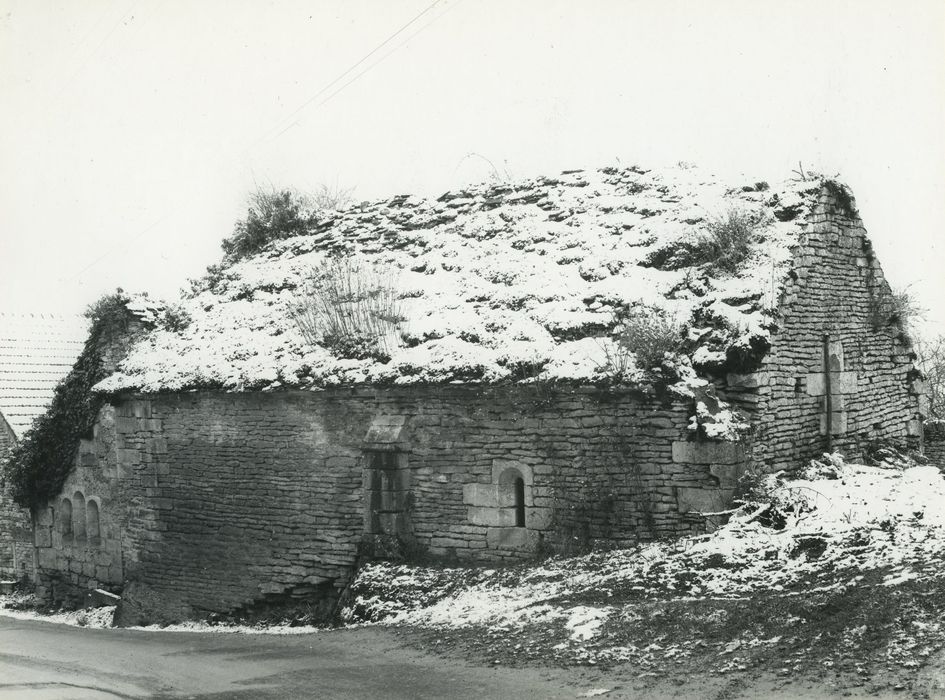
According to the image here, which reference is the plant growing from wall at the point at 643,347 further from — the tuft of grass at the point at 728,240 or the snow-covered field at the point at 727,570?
the snow-covered field at the point at 727,570

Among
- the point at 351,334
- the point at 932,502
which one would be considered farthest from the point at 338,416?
the point at 932,502

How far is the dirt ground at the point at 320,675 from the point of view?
6.80 m

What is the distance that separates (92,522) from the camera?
55.5 ft

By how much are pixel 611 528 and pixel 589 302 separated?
3.06 metres

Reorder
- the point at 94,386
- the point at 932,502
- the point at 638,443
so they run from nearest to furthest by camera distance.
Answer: the point at 932,502
the point at 638,443
the point at 94,386

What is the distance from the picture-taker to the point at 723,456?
1010cm

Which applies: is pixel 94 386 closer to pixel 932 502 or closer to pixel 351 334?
pixel 351 334

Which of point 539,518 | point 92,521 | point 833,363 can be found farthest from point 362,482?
point 92,521

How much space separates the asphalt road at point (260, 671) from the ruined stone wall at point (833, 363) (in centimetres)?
461

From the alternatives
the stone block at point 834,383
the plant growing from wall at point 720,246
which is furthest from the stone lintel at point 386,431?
the stone block at point 834,383

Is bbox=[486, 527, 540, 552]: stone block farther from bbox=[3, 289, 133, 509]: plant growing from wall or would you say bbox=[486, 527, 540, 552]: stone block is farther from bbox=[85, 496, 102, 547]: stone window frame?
bbox=[85, 496, 102, 547]: stone window frame

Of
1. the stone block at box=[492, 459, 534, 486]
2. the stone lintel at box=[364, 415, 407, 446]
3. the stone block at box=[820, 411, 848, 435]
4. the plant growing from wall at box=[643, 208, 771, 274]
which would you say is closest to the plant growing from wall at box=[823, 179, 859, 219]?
the plant growing from wall at box=[643, 208, 771, 274]

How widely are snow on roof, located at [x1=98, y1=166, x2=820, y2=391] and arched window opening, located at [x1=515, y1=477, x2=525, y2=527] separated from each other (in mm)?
1409

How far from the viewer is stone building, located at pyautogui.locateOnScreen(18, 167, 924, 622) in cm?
1064
